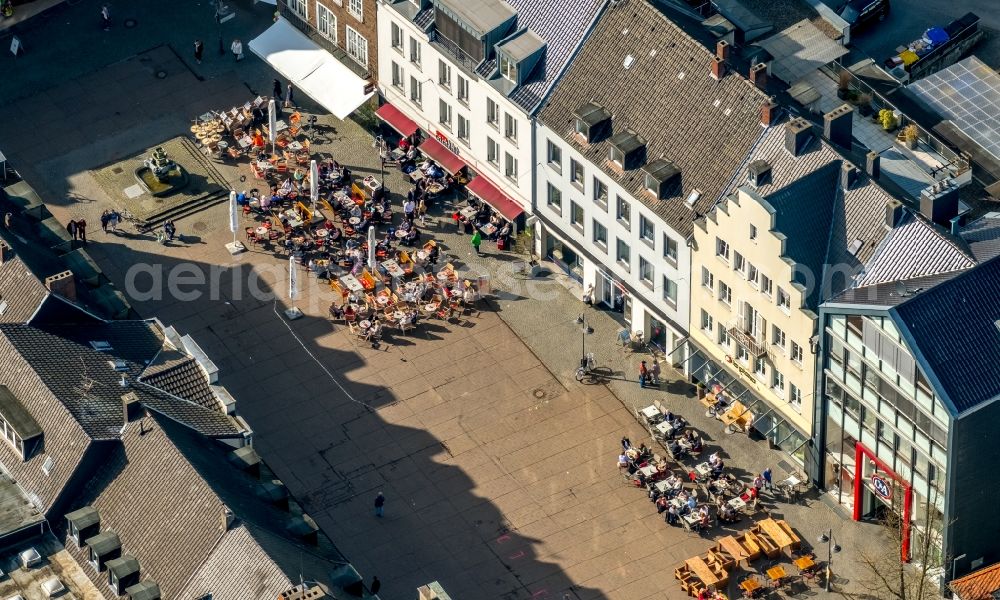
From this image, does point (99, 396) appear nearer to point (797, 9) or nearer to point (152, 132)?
point (152, 132)

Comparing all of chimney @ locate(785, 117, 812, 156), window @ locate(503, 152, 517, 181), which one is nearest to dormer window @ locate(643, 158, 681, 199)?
chimney @ locate(785, 117, 812, 156)

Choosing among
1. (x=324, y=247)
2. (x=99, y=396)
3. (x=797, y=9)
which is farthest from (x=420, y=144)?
(x=99, y=396)

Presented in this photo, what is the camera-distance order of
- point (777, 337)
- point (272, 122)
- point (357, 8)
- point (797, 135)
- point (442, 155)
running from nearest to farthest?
1. point (797, 135)
2. point (777, 337)
3. point (442, 155)
4. point (357, 8)
5. point (272, 122)

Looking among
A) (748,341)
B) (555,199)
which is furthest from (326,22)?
(748,341)

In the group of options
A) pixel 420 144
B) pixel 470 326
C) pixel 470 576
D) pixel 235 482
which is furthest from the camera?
pixel 420 144

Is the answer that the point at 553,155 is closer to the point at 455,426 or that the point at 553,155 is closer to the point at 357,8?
the point at 455,426

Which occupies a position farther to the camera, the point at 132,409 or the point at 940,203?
the point at 940,203

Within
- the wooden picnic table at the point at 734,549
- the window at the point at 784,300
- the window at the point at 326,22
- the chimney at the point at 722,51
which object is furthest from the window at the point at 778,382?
the window at the point at 326,22
